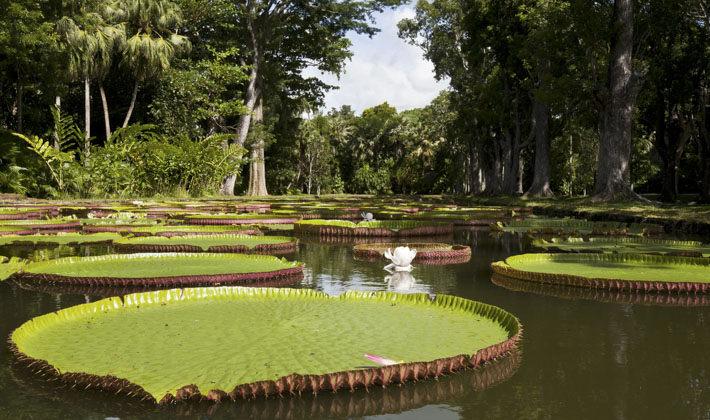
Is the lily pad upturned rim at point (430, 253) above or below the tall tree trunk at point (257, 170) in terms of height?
below

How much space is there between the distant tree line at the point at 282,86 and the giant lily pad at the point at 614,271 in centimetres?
1097

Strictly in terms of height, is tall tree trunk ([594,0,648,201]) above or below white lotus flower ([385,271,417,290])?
above

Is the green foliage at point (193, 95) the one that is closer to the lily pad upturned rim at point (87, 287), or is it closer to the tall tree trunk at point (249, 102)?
the tall tree trunk at point (249, 102)

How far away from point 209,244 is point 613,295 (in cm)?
430

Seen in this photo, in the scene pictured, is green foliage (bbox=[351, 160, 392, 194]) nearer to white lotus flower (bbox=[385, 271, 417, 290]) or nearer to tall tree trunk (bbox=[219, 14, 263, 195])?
tall tree trunk (bbox=[219, 14, 263, 195])

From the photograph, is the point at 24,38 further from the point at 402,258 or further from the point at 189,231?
the point at 402,258

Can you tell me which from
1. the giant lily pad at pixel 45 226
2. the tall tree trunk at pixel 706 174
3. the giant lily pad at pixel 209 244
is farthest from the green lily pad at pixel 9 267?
the tall tree trunk at pixel 706 174

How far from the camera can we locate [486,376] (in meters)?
2.07

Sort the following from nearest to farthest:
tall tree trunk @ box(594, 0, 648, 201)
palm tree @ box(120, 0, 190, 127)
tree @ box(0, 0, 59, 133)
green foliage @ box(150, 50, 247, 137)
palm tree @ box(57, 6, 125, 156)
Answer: tall tree trunk @ box(594, 0, 648, 201) → tree @ box(0, 0, 59, 133) → palm tree @ box(57, 6, 125, 156) → palm tree @ box(120, 0, 190, 127) → green foliage @ box(150, 50, 247, 137)

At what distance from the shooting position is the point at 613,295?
370 centimetres

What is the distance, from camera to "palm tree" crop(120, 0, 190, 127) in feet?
73.8

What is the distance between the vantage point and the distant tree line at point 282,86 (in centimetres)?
1595

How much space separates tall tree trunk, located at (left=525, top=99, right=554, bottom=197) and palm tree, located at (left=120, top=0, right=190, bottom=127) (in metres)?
15.4

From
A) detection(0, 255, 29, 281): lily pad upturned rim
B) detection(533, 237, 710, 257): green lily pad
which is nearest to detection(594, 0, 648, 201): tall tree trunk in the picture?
detection(533, 237, 710, 257): green lily pad
